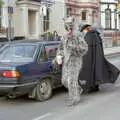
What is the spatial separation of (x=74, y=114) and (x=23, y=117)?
0.99 metres

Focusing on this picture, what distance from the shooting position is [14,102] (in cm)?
937

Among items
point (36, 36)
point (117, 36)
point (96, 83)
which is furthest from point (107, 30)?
point (96, 83)

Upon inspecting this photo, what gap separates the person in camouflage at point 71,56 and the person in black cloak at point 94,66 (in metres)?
0.86

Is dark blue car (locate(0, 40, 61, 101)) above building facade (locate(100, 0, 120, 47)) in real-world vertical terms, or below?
below

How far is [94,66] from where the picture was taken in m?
10.0

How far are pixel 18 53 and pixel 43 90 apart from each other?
1043 millimetres

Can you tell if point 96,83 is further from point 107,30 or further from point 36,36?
point 107,30

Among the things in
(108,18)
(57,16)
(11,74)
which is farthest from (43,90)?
(108,18)

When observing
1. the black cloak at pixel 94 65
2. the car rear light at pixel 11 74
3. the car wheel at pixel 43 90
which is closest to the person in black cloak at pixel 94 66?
the black cloak at pixel 94 65

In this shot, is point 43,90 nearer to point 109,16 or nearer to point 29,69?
point 29,69

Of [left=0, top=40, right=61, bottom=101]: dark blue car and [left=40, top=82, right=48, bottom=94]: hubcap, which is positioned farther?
[left=40, top=82, right=48, bottom=94]: hubcap

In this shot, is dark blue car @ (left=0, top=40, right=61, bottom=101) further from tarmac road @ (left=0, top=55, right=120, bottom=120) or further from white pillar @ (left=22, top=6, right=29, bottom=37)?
white pillar @ (left=22, top=6, right=29, bottom=37)

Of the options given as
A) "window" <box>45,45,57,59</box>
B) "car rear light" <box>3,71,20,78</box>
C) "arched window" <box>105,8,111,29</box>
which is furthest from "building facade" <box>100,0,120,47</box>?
"car rear light" <box>3,71,20,78</box>

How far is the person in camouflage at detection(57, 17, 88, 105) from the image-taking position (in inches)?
347
